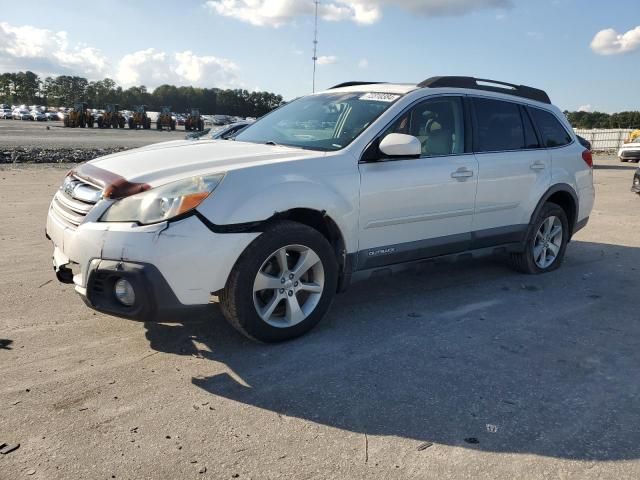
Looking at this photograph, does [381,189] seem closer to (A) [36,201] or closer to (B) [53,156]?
(A) [36,201]

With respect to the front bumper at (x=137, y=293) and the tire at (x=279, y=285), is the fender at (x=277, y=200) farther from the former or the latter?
the front bumper at (x=137, y=293)

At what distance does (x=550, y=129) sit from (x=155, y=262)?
176 inches

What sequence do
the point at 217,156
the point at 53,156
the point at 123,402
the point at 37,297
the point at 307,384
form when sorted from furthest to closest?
the point at 53,156, the point at 37,297, the point at 217,156, the point at 307,384, the point at 123,402

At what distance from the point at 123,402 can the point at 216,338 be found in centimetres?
98

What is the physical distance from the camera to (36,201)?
9.09m

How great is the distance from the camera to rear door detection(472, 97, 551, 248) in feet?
16.6

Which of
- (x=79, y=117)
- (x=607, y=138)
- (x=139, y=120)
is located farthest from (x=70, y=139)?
(x=607, y=138)

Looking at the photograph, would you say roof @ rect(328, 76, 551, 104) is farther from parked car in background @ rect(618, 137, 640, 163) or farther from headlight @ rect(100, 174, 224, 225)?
parked car in background @ rect(618, 137, 640, 163)

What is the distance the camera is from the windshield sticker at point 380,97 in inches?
180

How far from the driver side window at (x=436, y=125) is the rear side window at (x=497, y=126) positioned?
25cm

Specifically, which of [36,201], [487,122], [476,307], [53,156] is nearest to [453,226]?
[476,307]

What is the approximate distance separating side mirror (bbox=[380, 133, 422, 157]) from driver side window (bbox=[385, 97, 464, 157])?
0.95ft

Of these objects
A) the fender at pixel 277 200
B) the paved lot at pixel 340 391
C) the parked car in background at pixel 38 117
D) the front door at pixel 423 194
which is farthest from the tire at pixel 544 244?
the parked car in background at pixel 38 117

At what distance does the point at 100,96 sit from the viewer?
137250 mm
